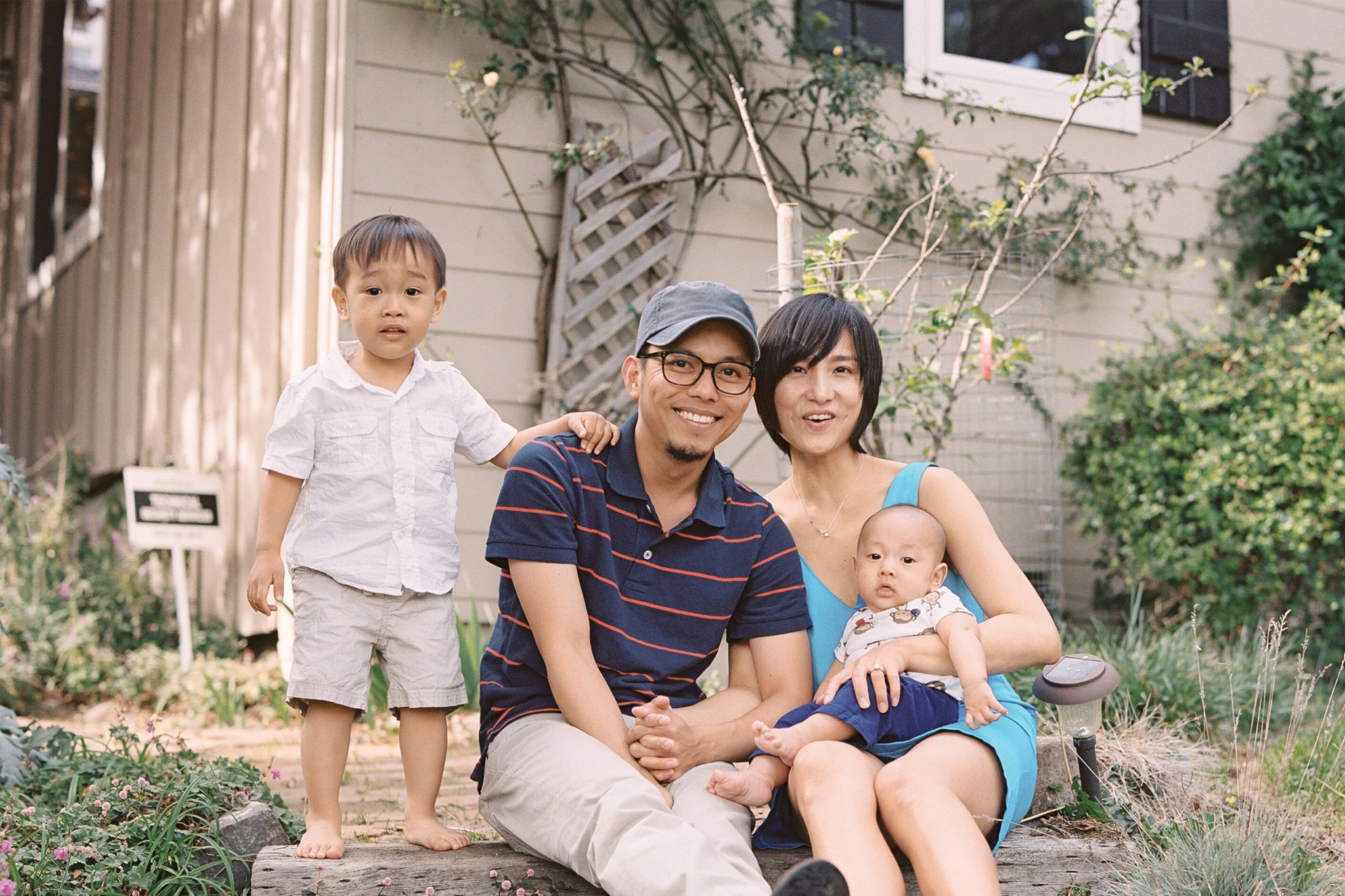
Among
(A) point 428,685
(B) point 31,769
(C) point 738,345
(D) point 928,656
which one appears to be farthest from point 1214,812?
(B) point 31,769

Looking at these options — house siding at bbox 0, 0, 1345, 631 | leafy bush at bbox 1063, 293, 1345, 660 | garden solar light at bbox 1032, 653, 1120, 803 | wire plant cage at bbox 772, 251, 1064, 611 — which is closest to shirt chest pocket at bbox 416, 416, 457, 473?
garden solar light at bbox 1032, 653, 1120, 803

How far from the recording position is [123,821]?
7.68ft

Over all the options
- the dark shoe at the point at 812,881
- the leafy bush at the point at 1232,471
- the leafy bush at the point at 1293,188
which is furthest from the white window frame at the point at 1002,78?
the dark shoe at the point at 812,881

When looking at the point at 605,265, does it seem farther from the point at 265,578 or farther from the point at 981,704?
the point at 981,704

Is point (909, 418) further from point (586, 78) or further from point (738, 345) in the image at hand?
point (738, 345)

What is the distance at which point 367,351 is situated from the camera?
7.86 ft

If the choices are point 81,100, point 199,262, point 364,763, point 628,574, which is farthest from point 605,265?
point 81,100

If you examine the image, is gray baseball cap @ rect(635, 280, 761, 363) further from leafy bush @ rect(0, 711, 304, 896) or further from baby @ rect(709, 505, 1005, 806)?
leafy bush @ rect(0, 711, 304, 896)

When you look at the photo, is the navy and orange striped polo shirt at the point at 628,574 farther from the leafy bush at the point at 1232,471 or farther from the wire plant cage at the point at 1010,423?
the leafy bush at the point at 1232,471

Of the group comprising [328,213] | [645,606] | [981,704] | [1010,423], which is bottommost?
[981,704]

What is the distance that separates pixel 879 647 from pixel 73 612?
4228 mm

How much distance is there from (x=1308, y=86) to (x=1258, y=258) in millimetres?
946

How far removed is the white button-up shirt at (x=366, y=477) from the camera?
228cm

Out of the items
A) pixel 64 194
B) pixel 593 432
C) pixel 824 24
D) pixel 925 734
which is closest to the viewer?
pixel 925 734
